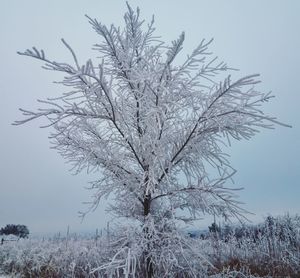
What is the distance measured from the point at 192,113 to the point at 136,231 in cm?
154

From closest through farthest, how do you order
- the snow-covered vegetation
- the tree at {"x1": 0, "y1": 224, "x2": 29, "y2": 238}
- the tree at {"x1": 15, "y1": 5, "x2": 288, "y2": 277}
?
the tree at {"x1": 15, "y1": 5, "x2": 288, "y2": 277}
the snow-covered vegetation
the tree at {"x1": 0, "y1": 224, "x2": 29, "y2": 238}

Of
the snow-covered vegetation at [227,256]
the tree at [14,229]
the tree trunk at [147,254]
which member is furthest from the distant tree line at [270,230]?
the tree at [14,229]

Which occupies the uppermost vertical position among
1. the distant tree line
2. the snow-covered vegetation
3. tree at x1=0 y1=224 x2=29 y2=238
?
tree at x1=0 y1=224 x2=29 y2=238


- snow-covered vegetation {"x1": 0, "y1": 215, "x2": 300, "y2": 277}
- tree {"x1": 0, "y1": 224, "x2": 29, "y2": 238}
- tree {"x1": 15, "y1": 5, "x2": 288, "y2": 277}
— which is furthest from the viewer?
tree {"x1": 0, "y1": 224, "x2": 29, "y2": 238}

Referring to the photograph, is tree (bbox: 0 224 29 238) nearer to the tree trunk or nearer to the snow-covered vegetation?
the snow-covered vegetation

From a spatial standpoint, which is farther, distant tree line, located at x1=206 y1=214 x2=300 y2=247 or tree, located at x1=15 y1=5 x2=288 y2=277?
distant tree line, located at x1=206 y1=214 x2=300 y2=247

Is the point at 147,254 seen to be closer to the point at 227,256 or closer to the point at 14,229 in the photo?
the point at 227,256

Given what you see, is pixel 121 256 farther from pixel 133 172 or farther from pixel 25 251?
pixel 25 251

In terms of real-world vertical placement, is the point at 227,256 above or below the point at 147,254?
below

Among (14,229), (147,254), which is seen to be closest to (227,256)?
(147,254)

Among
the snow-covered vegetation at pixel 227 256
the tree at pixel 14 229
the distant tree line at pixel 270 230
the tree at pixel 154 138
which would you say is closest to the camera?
the tree at pixel 154 138

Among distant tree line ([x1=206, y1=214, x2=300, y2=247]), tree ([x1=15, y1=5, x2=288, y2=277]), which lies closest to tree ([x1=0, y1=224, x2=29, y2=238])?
distant tree line ([x1=206, y1=214, x2=300, y2=247])

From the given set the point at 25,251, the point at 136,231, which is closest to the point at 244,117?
the point at 136,231

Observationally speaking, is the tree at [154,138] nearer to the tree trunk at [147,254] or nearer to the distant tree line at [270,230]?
the tree trunk at [147,254]
